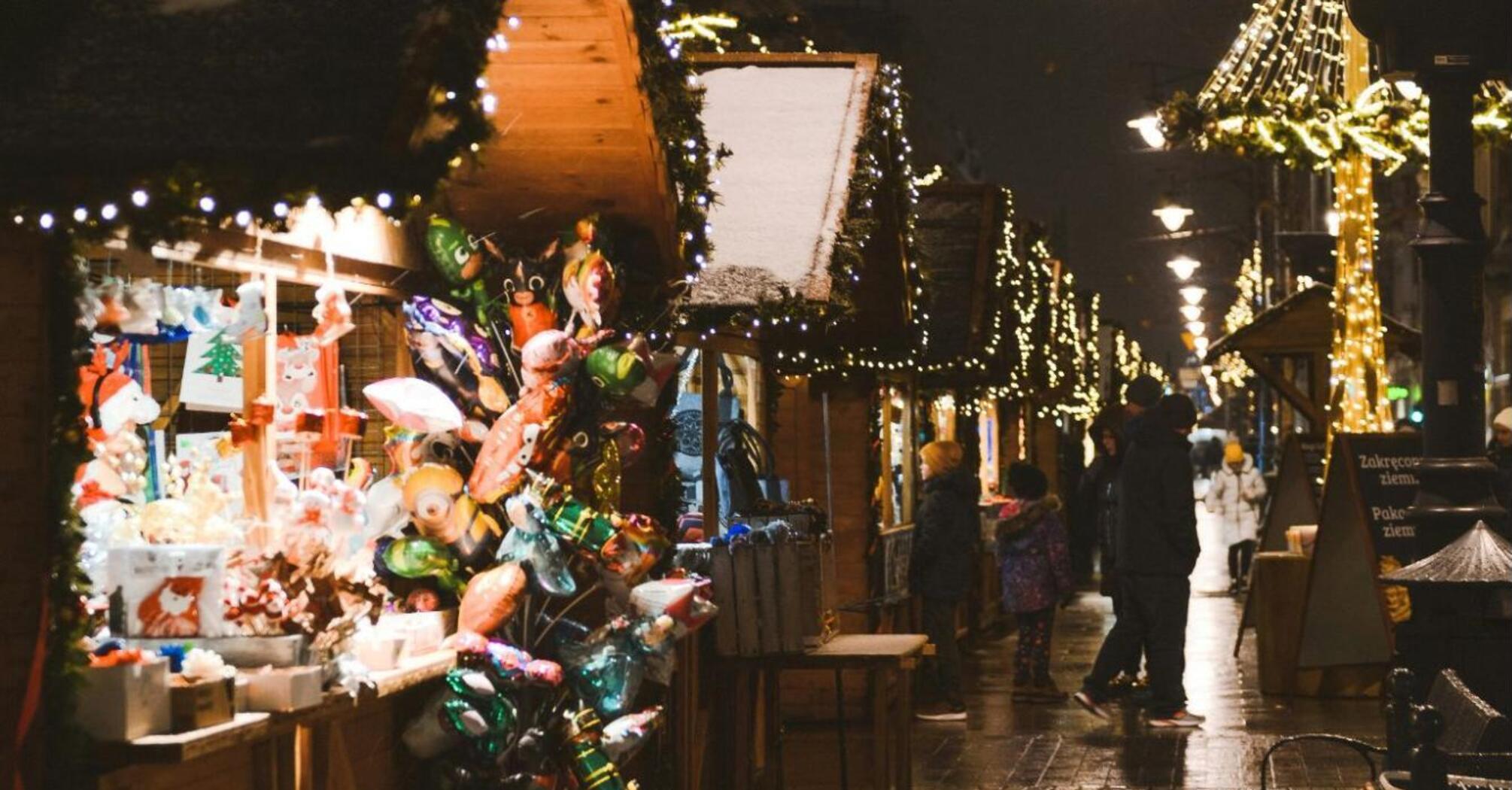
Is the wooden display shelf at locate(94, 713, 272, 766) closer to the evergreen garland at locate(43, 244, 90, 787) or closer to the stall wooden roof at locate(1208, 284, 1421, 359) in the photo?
the evergreen garland at locate(43, 244, 90, 787)

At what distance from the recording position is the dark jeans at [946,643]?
50.1ft

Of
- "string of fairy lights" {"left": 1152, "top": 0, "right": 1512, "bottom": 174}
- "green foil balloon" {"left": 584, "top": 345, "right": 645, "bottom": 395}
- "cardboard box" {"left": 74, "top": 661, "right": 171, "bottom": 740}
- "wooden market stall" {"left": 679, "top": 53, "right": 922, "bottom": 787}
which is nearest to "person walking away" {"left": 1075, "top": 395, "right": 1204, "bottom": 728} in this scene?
"wooden market stall" {"left": 679, "top": 53, "right": 922, "bottom": 787}

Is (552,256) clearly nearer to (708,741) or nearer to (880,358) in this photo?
(708,741)

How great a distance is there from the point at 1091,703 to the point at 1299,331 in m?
7.04

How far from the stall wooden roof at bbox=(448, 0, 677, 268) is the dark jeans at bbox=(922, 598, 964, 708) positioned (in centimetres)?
692

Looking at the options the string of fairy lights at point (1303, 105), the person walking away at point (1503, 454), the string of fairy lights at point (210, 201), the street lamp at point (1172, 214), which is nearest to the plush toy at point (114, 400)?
the string of fairy lights at point (210, 201)

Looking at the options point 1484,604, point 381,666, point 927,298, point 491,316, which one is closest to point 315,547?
point 381,666

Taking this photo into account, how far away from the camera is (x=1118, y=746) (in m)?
13.8

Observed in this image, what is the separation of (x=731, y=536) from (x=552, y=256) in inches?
81.1

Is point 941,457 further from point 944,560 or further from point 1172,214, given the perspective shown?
point 1172,214

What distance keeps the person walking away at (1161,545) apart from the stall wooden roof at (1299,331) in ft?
21.2

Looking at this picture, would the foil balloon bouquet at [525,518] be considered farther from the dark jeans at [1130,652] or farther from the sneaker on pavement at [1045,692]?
the sneaker on pavement at [1045,692]

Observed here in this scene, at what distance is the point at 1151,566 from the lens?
47.7 feet

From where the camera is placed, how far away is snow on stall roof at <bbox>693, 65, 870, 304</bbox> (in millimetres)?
10312
